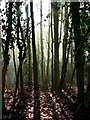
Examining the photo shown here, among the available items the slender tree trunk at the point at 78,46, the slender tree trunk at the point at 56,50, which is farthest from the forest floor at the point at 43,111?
the slender tree trunk at the point at 56,50

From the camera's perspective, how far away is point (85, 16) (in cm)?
626

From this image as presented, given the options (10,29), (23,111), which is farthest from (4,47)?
(23,111)

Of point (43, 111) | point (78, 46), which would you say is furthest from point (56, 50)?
point (78, 46)

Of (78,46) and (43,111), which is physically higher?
(78,46)

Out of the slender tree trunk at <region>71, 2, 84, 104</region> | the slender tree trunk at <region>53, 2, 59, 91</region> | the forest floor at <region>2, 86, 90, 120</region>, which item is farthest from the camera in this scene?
the slender tree trunk at <region>53, 2, 59, 91</region>

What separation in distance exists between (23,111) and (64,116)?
124 cm

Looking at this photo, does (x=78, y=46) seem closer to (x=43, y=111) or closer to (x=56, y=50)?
(x=43, y=111)

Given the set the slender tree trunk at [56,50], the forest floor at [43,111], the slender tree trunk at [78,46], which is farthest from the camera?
the slender tree trunk at [56,50]

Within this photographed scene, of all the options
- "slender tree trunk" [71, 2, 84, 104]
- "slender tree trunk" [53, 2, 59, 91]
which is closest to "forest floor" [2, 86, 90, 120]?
"slender tree trunk" [71, 2, 84, 104]

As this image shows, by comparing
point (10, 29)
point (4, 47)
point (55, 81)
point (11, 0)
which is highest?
point (11, 0)

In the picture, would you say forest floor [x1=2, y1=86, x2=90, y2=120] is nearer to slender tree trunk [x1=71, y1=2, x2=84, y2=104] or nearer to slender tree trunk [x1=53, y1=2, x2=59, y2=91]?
slender tree trunk [x1=71, y1=2, x2=84, y2=104]

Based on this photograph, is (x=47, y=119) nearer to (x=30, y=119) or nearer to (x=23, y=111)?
(x=30, y=119)

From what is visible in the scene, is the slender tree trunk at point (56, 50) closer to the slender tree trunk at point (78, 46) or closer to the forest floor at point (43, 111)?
the forest floor at point (43, 111)

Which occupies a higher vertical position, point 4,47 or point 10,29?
point 10,29
